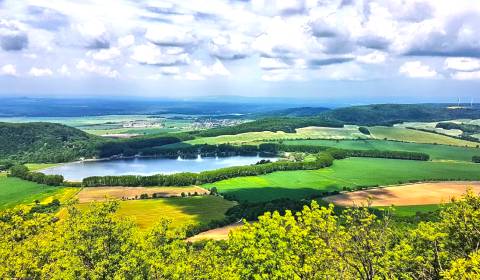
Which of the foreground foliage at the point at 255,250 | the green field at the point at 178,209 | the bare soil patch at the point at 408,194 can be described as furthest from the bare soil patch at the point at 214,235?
the foreground foliage at the point at 255,250

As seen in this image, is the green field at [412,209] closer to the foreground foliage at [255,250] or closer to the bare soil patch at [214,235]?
the bare soil patch at [214,235]

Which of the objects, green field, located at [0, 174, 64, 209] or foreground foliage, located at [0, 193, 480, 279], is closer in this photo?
foreground foliage, located at [0, 193, 480, 279]

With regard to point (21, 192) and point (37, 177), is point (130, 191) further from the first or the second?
point (37, 177)

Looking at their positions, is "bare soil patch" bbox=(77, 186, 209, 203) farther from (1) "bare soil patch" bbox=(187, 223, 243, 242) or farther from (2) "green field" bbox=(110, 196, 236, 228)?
(1) "bare soil patch" bbox=(187, 223, 243, 242)

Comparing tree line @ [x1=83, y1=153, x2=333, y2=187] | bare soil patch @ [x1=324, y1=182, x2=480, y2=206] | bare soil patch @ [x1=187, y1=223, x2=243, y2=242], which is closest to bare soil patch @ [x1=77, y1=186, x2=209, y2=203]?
tree line @ [x1=83, y1=153, x2=333, y2=187]

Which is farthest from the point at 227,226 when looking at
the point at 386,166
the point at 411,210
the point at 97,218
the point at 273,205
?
the point at 386,166
